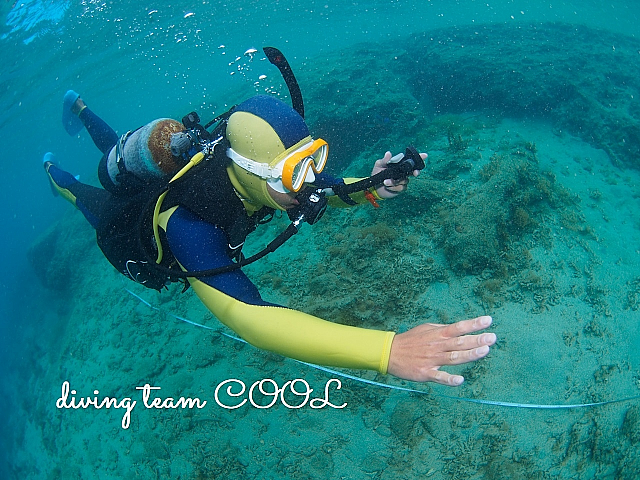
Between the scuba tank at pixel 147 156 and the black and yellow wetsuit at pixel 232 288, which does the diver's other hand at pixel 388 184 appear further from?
the scuba tank at pixel 147 156

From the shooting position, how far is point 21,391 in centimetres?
1252

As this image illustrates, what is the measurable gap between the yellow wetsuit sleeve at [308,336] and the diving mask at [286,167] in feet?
2.87

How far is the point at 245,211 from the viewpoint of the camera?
2.84 m

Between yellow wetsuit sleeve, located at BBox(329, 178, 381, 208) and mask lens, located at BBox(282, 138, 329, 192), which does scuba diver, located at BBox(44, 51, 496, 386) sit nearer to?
mask lens, located at BBox(282, 138, 329, 192)

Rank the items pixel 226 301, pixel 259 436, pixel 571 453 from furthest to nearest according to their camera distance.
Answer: pixel 259 436 < pixel 571 453 < pixel 226 301

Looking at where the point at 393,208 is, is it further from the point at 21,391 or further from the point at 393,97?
the point at 21,391

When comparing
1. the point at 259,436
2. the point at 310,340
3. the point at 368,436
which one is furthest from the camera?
the point at 259,436

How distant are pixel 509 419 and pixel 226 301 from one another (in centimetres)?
389

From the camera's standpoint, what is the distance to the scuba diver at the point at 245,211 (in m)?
1.75

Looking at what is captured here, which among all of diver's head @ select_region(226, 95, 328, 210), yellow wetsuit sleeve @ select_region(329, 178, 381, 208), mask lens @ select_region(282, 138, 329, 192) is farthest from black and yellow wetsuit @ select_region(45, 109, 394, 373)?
yellow wetsuit sleeve @ select_region(329, 178, 381, 208)

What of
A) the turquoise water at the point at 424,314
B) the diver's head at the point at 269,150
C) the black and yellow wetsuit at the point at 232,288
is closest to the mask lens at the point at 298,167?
the diver's head at the point at 269,150

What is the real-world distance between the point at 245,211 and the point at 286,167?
2.27ft

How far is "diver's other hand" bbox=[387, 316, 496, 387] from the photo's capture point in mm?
1522

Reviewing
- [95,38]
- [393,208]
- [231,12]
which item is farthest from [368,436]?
[231,12]
